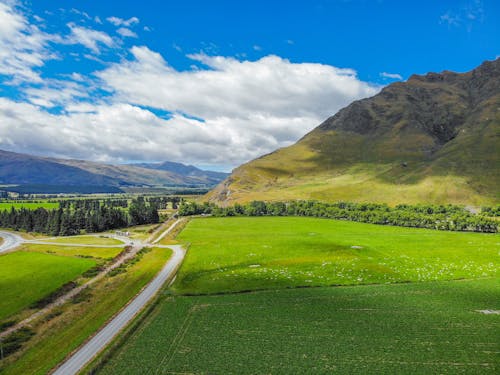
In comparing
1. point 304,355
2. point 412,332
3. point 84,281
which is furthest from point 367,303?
point 84,281

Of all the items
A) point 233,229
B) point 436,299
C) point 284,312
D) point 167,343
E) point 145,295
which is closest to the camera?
point 167,343

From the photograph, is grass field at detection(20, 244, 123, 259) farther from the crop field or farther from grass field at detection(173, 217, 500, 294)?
the crop field

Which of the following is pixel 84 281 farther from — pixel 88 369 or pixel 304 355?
pixel 304 355

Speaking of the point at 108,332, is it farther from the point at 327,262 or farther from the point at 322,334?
the point at 327,262

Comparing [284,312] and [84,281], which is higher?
[284,312]

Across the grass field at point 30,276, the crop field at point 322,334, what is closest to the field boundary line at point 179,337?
the crop field at point 322,334

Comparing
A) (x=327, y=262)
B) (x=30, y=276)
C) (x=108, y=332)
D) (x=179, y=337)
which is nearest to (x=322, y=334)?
(x=179, y=337)

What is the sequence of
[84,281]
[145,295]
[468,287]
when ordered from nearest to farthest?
1. [468,287]
2. [145,295]
3. [84,281]
